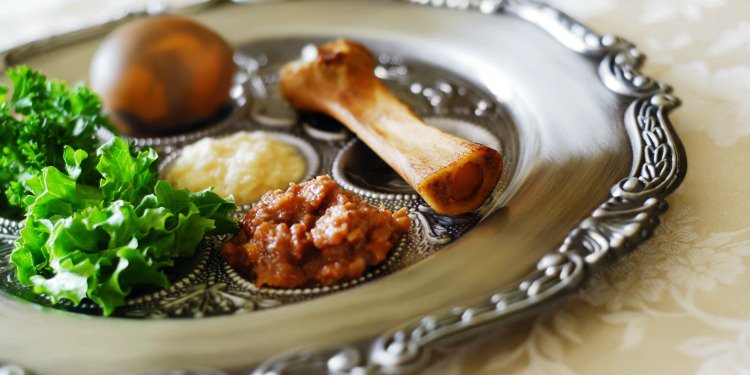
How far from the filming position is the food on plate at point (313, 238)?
171 centimetres

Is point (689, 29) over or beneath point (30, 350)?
over

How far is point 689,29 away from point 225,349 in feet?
7.21

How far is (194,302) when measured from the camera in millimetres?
1690

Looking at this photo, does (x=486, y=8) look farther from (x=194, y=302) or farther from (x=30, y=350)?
(x=30, y=350)

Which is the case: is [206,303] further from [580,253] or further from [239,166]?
[580,253]

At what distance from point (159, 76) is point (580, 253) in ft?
5.20

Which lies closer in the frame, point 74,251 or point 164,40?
point 74,251

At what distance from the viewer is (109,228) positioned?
166 cm

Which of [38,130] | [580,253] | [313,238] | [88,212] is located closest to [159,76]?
[38,130]

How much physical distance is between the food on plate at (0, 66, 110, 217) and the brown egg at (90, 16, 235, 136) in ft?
0.60

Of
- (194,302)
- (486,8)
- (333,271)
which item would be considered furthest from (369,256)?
(486,8)

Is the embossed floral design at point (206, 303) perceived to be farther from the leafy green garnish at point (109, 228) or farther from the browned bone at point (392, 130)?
the browned bone at point (392, 130)

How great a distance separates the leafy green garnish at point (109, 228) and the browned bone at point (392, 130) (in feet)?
1.71

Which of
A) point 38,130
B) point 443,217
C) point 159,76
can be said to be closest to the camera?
point 443,217
